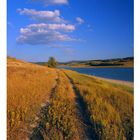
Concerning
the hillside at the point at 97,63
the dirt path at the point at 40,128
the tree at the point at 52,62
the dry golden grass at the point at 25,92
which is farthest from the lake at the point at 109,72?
the dirt path at the point at 40,128

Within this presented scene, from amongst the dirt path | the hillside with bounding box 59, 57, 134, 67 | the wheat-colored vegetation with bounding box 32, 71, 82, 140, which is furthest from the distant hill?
the dirt path

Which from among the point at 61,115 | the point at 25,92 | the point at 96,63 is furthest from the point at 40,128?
the point at 96,63

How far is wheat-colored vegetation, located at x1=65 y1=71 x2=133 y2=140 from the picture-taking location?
10.8 ft

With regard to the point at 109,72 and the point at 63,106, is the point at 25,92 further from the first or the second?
the point at 109,72

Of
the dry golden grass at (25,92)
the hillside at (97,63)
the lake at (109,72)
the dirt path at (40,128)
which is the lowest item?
the dirt path at (40,128)

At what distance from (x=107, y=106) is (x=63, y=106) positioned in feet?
1.37

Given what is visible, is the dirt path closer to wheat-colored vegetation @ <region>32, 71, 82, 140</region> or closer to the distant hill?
wheat-colored vegetation @ <region>32, 71, 82, 140</region>

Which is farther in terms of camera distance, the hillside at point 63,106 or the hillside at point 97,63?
the hillside at point 97,63

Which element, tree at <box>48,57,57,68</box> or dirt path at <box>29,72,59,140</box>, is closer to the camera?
dirt path at <box>29,72,59,140</box>

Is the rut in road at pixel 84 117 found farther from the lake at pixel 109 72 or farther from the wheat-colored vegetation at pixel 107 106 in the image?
the lake at pixel 109 72

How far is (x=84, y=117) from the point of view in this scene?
3.39 m

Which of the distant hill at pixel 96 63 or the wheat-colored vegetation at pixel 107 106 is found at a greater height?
the distant hill at pixel 96 63

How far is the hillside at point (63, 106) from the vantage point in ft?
10.9

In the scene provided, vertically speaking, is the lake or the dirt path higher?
the lake
